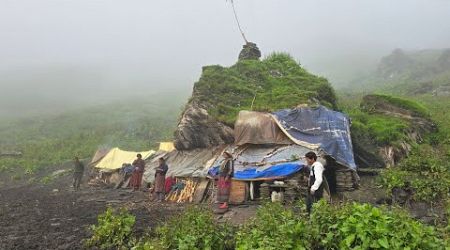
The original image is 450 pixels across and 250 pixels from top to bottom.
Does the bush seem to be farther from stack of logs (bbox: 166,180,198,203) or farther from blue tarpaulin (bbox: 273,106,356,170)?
stack of logs (bbox: 166,180,198,203)

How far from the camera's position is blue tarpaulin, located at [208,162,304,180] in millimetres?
15391

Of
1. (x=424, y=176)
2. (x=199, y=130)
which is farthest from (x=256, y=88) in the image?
(x=424, y=176)

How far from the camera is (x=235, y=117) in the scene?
20188 mm

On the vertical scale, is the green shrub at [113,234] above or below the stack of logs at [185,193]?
below

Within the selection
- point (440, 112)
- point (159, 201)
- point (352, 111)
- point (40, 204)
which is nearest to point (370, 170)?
point (352, 111)

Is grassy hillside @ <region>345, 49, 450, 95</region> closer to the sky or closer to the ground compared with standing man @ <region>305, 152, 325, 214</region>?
closer to the sky

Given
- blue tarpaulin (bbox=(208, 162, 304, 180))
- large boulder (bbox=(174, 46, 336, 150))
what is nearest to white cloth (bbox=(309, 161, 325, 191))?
blue tarpaulin (bbox=(208, 162, 304, 180))

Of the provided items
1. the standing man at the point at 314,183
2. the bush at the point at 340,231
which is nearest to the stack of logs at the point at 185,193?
the standing man at the point at 314,183

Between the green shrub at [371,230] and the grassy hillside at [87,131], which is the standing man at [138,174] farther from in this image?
the grassy hillside at [87,131]

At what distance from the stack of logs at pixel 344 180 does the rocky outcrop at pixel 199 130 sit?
5501 mm

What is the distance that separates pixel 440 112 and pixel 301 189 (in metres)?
13.1

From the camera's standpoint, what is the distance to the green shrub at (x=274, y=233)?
7360 mm

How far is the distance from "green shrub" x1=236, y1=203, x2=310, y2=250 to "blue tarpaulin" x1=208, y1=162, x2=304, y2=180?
22.9 feet

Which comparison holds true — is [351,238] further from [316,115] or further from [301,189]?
[316,115]
